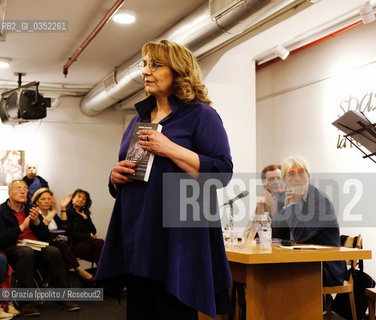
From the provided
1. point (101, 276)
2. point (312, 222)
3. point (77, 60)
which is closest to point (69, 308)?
point (312, 222)

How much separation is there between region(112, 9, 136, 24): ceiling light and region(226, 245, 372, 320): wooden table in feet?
9.65

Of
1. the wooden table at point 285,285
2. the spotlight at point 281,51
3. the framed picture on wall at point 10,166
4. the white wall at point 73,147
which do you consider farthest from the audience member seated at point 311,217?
the framed picture on wall at point 10,166

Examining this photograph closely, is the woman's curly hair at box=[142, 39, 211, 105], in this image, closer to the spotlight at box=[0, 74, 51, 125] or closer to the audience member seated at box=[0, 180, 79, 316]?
the audience member seated at box=[0, 180, 79, 316]

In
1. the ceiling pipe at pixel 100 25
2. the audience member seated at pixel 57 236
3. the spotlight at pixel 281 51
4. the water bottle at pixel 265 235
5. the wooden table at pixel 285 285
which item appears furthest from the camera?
the audience member seated at pixel 57 236

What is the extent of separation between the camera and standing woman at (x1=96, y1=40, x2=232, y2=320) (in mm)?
1231

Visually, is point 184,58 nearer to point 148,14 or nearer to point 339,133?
point 148,14

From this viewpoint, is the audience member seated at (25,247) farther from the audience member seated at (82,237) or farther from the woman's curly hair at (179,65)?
the woman's curly hair at (179,65)

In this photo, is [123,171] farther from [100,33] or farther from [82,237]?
[82,237]

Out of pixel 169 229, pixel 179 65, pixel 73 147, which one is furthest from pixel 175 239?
pixel 73 147

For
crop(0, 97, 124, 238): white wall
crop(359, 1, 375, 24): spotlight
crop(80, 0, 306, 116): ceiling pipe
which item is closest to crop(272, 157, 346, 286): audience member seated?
crop(80, 0, 306, 116): ceiling pipe

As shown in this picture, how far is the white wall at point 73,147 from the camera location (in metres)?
8.32

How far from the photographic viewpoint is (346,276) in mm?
3559

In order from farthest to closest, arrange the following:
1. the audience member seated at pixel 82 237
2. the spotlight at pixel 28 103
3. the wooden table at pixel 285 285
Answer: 1. the spotlight at pixel 28 103
2. the audience member seated at pixel 82 237
3. the wooden table at pixel 285 285

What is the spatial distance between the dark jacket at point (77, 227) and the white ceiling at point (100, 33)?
2.00 metres
